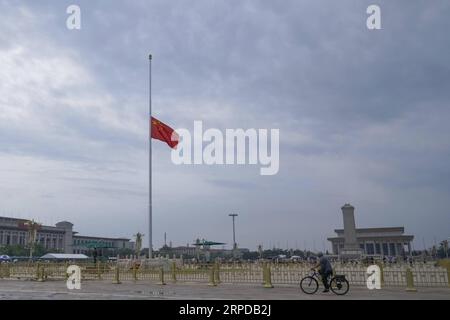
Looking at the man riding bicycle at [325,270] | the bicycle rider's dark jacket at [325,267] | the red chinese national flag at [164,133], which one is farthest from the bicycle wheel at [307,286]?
the red chinese national flag at [164,133]

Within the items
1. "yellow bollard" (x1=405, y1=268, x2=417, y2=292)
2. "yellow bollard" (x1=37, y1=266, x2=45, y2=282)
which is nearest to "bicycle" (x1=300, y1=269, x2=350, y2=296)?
"yellow bollard" (x1=405, y1=268, x2=417, y2=292)

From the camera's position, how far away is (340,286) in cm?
1454

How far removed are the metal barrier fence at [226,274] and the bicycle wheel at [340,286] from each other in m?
3.00

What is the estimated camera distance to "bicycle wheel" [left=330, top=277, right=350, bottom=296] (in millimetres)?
14505

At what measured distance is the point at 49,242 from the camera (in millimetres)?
130000

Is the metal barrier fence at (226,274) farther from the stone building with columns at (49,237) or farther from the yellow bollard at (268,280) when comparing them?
the stone building with columns at (49,237)

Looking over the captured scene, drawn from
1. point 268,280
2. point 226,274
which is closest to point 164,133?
point 226,274

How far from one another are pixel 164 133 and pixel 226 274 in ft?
34.8

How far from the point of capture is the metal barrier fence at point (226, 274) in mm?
17219
